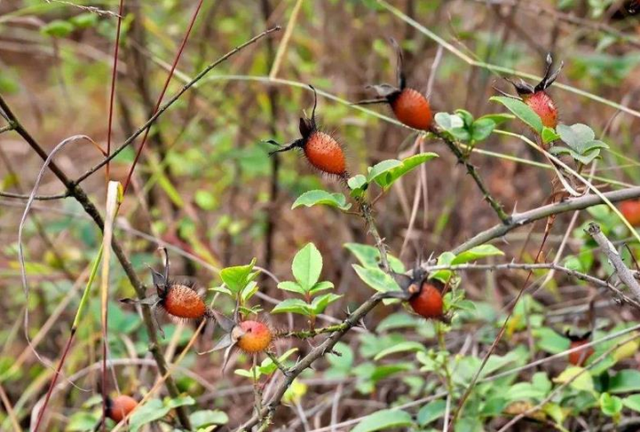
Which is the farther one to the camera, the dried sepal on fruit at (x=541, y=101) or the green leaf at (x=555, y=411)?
the green leaf at (x=555, y=411)

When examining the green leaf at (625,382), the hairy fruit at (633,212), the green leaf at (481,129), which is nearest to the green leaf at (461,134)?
the green leaf at (481,129)

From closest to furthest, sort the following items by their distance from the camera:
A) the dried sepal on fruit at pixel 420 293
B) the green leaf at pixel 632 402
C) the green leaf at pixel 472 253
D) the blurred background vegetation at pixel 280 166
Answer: the dried sepal on fruit at pixel 420 293, the green leaf at pixel 472 253, the green leaf at pixel 632 402, the blurred background vegetation at pixel 280 166

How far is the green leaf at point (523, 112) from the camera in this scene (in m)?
0.95

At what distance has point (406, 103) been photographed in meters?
0.91

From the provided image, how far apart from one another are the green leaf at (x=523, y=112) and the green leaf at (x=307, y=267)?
0.29 metres

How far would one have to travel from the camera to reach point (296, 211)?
99.1 inches

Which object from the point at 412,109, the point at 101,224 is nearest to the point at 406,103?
the point at 412,109

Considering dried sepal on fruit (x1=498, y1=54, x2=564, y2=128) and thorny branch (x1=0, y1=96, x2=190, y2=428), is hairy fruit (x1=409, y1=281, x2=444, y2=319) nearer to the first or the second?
dried sepal on fruit (x1=498, y1=54, x2=564, y2=128)

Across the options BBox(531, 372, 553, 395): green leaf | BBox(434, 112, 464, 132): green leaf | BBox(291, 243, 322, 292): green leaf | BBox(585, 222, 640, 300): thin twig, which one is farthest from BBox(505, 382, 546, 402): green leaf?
BBox(434, 112, 464, 132): green leaf

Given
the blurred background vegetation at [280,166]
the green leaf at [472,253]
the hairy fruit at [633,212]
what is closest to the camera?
the green leaf at [472,253]

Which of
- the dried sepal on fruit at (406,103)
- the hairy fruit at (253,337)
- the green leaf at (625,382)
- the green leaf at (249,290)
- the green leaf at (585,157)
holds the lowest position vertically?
the green leaf at (625,382)

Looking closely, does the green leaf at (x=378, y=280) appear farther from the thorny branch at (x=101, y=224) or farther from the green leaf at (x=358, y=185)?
the thorny branch at (x=101, y=224)

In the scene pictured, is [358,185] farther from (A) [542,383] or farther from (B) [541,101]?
(A) [542,383]

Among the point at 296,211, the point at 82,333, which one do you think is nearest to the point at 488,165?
the point at 296,211
